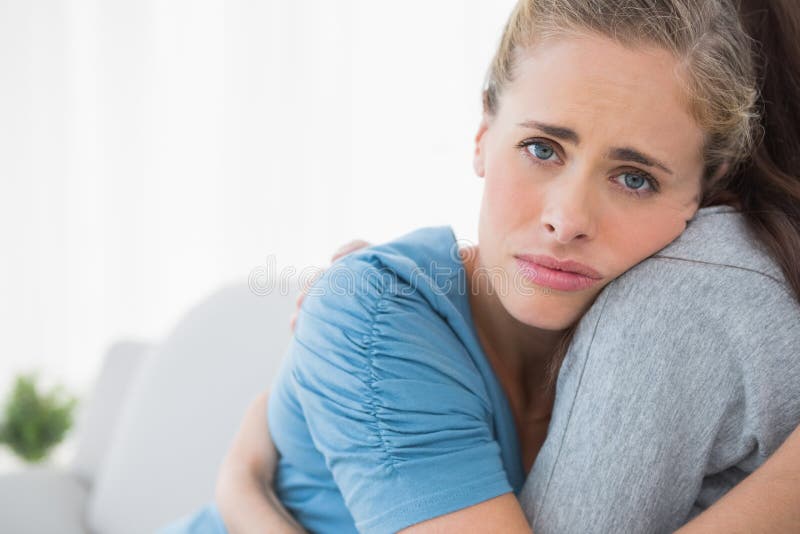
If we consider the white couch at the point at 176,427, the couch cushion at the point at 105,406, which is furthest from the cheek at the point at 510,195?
the couch cushion at the point at 105,406

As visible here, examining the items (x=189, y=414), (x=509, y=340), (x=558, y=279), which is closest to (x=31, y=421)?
(x=189, y=414)

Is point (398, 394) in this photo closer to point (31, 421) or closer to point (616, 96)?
point (616, 96)

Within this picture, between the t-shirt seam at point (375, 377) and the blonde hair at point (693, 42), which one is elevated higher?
the blonde hair at point (693, 42)

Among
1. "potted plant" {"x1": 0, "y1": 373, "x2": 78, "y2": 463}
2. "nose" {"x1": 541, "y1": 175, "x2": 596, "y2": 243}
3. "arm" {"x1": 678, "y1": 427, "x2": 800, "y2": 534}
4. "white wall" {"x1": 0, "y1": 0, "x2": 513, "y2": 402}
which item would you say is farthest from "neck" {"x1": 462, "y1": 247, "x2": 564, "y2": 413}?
"potted plant" {"x1": 0, "y1": 373, "x2": 78, "y2": 463}

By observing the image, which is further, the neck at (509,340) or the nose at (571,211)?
the neck at (509,340)

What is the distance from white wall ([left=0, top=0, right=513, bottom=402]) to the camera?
391 centimetres

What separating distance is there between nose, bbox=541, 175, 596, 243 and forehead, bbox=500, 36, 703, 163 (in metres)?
0.06

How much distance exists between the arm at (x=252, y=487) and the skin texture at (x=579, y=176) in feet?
1.29

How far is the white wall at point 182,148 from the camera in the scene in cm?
391

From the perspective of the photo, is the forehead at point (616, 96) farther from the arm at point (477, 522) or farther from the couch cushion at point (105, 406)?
the couch cushion at point (105, 406)

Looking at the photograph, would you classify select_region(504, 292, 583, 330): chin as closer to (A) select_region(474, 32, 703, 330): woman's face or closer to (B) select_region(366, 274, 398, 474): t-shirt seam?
(A) select_region(474, 32, 703, 330): woman's face

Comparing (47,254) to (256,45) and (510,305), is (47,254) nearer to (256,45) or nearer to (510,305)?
(256,45)

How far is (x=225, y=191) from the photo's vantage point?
13.7ft

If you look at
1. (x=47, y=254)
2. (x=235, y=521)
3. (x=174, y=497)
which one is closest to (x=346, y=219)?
(x=47, y=254)
